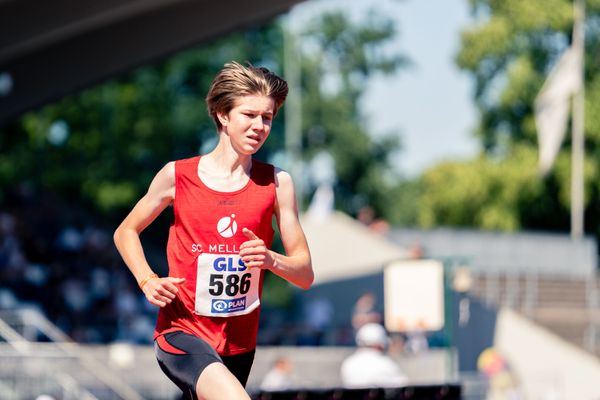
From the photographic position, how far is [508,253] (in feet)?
124

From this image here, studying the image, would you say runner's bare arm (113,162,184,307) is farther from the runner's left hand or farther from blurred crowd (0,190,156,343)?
blurred crowd (0,190,156,343)

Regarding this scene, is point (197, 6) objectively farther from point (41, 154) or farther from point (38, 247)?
point (41, 154)

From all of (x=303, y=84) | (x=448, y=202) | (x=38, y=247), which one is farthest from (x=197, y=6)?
(x=303, y=84)

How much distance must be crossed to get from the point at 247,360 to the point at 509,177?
42780 millimetres

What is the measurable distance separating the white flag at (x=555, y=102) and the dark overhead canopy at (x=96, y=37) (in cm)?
1043

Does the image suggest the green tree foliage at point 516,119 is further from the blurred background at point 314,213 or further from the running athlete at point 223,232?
the running athlete at point 223,232

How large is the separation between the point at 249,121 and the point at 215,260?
0.67 m


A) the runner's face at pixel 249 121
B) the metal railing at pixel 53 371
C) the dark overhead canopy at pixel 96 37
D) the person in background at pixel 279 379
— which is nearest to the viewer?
the runner's face at pixel 249 121

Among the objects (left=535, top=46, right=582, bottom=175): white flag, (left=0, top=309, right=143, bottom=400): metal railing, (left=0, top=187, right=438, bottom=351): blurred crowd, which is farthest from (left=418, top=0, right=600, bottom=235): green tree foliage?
(left=0, top=309, right=143, bottom=400): metal railing

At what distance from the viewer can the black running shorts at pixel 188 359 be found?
6.09 metres

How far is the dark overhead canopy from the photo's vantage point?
2444cm

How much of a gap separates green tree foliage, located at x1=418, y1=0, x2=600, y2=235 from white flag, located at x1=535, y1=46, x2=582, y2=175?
11.1 meters

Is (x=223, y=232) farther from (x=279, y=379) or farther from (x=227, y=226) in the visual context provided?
(x=279, y=379)

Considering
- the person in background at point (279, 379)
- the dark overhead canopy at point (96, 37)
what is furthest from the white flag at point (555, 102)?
the person in background at point (279, 379)
